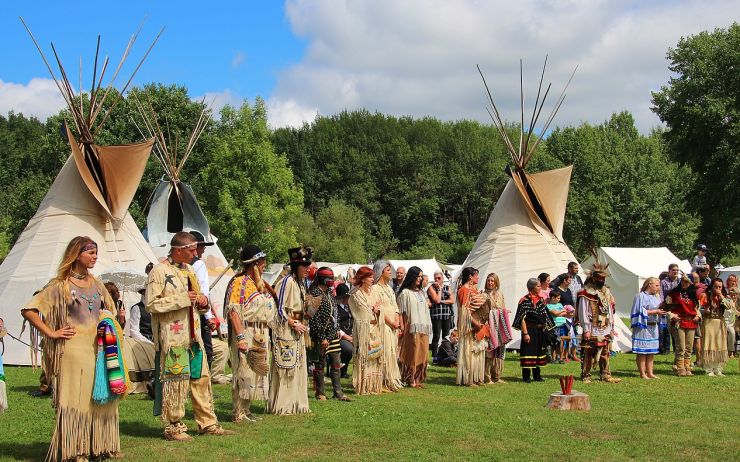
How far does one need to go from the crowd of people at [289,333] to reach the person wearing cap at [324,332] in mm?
15

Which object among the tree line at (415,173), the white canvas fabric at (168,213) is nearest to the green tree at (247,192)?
the tree line at (415,173)

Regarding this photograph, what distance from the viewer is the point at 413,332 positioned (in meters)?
11.4

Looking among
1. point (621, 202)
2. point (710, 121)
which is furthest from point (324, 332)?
point (621, 202)

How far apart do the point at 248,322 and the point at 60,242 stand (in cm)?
775

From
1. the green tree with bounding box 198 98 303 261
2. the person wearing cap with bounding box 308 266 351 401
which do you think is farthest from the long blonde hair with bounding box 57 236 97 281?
the green tree with bounding box 198 98 303 261

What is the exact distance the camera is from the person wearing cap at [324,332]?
32.0ft

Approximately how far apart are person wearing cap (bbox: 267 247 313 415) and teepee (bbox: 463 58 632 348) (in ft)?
28.8

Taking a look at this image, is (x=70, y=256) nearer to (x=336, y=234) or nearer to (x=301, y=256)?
Answer: (x=301, y=256)

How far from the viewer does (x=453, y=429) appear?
8.05 meters

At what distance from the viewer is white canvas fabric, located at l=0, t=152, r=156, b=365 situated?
560 inches

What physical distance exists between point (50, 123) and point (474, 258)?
2691 cm

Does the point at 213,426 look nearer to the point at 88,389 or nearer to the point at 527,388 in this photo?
the point at 88,389

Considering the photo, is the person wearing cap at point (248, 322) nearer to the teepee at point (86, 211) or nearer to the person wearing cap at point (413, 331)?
the person wearing cap at point (413, 331)

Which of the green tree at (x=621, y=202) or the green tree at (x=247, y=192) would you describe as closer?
the green tree at (x=247, y=192)
